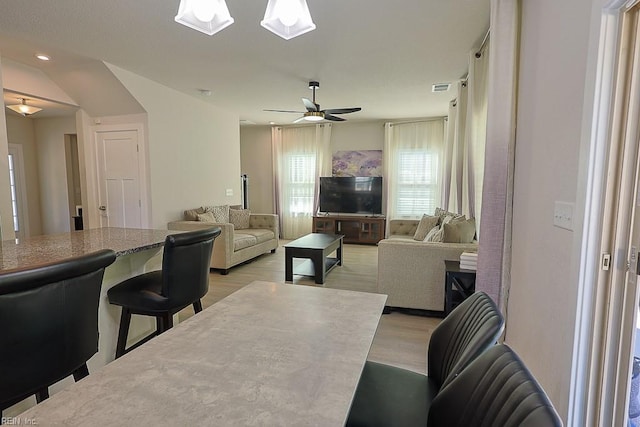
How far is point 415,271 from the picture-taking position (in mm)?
3119

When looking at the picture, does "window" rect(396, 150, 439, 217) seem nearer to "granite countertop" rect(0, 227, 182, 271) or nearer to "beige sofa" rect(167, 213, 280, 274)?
"beige sofa" rect(167, 213, 280, 274)

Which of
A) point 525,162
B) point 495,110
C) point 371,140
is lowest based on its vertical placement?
point 525,162

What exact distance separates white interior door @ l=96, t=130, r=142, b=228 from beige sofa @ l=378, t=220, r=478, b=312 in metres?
3.45

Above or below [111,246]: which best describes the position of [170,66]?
above

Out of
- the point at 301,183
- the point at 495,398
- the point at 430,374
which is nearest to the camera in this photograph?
the point at 495,398

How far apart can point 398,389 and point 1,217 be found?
11.9ft

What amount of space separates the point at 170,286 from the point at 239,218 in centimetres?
395

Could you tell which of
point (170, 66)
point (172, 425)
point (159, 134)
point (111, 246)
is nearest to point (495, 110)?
point (172, 425)

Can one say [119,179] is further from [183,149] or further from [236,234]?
[236,234]

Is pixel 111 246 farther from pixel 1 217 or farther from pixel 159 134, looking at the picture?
pixel 159 134

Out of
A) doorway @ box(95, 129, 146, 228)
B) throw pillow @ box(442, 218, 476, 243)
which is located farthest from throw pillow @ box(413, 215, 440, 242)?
doorway @ box(95, 129, 146, 228)

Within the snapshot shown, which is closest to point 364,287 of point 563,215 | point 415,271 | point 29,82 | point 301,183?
point 415,271

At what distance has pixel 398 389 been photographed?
4.10ft

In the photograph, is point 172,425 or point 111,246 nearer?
point 172,425
